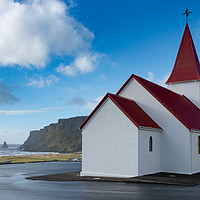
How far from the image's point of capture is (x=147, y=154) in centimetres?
1922

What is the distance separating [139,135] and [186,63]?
13.0 meters

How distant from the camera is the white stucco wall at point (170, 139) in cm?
2023

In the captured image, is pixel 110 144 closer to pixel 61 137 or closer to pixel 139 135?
pixel 139 135

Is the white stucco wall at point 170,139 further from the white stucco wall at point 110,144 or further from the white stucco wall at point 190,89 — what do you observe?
the white stucco wall at point 190,89

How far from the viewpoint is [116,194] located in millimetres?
12328

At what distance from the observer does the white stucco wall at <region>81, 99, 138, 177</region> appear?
60.3 ft

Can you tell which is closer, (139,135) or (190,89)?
(139,135)

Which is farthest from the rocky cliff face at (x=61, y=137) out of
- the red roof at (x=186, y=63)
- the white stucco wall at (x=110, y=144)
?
the white stucco wall at (x=110, y=144)

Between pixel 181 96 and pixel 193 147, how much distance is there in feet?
23.1

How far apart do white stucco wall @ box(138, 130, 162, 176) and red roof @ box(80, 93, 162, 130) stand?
1.88 ft

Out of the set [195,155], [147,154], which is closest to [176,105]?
[195,155]

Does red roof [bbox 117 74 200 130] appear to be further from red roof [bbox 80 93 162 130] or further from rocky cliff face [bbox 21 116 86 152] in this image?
rocky cliff face [bbox 21 116 86 152]

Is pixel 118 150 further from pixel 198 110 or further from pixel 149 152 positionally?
pixel 198 110

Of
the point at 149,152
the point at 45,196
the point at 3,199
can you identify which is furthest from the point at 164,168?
the point at 3,199
